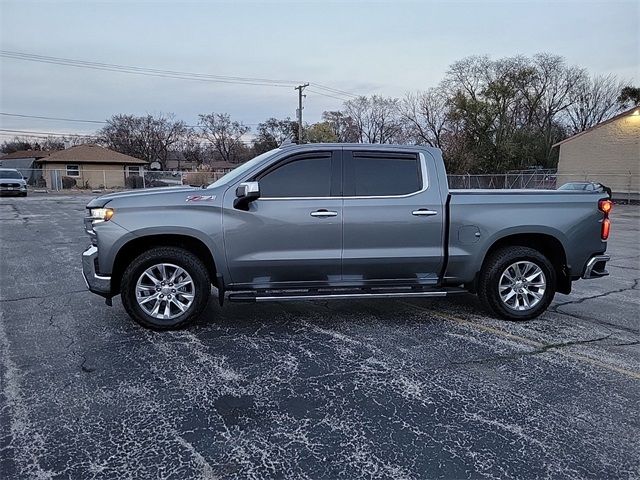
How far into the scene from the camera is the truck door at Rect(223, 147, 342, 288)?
514cm

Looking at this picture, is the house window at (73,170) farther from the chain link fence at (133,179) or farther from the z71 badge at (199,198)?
the z71 badge at (199,198)

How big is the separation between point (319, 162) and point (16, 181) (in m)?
32.7

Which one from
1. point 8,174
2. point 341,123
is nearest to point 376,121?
point 341,123

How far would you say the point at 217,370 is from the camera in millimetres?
4203

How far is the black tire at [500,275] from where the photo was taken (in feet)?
18.2

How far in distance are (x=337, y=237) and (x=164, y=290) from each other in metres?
1.89

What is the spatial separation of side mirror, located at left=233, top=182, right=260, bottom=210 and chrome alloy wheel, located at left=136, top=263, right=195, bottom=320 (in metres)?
0.90

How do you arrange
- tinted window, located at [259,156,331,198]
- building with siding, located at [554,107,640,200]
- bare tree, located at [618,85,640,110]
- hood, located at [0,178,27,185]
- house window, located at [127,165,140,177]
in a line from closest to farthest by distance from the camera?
tinted window, located at [259,156,331,198] < building with siding, located at [554,107,640,200] < hood, located at [0,178,27,185] < bare tree, located at [618,85,640,110] < house window, located at [127,165,140,177]

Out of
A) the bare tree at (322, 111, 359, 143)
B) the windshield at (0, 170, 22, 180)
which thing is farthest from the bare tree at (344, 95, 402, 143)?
the windshield at (0, 170, 22, 180)

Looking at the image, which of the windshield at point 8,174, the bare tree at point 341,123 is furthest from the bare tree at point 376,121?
the windshield at point 8,174

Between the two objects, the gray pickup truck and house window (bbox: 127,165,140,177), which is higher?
house window (bbox: 127,165,140,177)

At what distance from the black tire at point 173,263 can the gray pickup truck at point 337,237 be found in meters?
0.01

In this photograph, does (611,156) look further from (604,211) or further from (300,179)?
(300,179)

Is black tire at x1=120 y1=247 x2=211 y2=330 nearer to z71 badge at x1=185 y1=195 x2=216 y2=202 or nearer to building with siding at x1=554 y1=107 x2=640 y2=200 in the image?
z71 badge at x1=185 y1=195 x2=216 y2=202
